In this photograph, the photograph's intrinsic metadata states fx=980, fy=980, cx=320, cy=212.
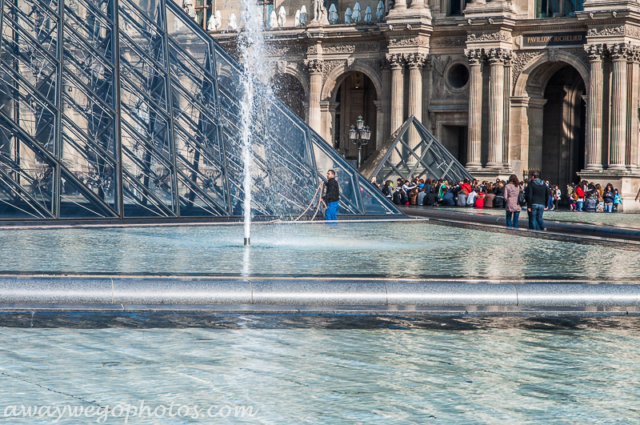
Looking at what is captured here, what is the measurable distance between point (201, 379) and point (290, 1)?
43.4 metres

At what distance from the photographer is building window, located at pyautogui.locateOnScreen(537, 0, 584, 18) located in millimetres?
38969

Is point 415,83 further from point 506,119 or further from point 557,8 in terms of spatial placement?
point 557,8

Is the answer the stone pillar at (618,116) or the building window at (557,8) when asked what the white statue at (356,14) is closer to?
the building window at (557,8)

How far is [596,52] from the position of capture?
37219 mm

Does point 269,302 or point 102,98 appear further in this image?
point 102,98

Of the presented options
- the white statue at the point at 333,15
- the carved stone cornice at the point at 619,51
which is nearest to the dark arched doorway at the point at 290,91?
the white statue at the point at 333,15

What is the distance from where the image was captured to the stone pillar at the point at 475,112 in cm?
4021

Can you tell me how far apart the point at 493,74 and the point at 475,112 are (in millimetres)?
1834

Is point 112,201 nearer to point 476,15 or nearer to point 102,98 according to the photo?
point 102,98

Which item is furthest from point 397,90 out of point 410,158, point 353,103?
point 410,158

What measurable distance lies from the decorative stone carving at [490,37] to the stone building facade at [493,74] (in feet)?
0.13

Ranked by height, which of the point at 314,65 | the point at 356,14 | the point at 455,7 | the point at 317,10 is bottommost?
the point at 314,65

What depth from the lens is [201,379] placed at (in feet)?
17.9

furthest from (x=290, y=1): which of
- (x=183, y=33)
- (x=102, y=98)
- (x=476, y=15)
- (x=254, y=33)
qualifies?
(x=102, y=98)
